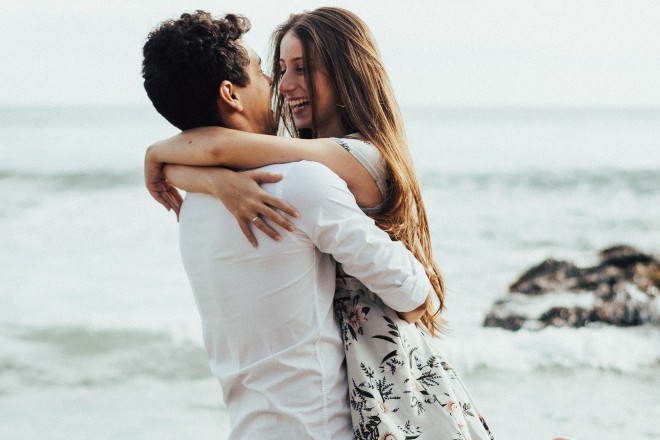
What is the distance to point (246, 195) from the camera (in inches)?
64.1

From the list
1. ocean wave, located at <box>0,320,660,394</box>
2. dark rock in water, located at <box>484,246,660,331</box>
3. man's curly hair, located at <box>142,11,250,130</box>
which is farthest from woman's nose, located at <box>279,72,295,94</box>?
dark rock in water, located at <box>484,246,660,331</box>

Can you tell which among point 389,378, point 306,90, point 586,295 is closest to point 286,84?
point 306,90

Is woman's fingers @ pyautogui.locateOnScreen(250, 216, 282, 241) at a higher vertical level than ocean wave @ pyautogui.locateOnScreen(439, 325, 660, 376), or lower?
higher

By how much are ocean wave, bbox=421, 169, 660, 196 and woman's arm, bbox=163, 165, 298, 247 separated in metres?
14.8

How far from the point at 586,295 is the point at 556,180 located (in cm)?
968

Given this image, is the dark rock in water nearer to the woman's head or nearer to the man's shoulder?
the woman's head

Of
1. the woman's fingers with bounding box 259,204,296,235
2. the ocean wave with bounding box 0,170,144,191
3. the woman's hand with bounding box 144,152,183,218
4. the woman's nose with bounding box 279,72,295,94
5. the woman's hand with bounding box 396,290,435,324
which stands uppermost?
the woman's nose with bounding box 279,72,295,94

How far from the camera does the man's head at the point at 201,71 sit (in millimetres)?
1682

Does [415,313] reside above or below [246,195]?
below

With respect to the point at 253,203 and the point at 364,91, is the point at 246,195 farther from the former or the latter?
the point at 364,91

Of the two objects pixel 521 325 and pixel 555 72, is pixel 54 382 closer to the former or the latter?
pixel 521 325

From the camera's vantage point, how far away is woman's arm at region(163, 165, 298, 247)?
5.24ft

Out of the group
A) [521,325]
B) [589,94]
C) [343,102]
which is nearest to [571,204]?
[521,325]

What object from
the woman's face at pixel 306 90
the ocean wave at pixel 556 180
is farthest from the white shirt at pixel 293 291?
the ocean wave at pixel 556 180
